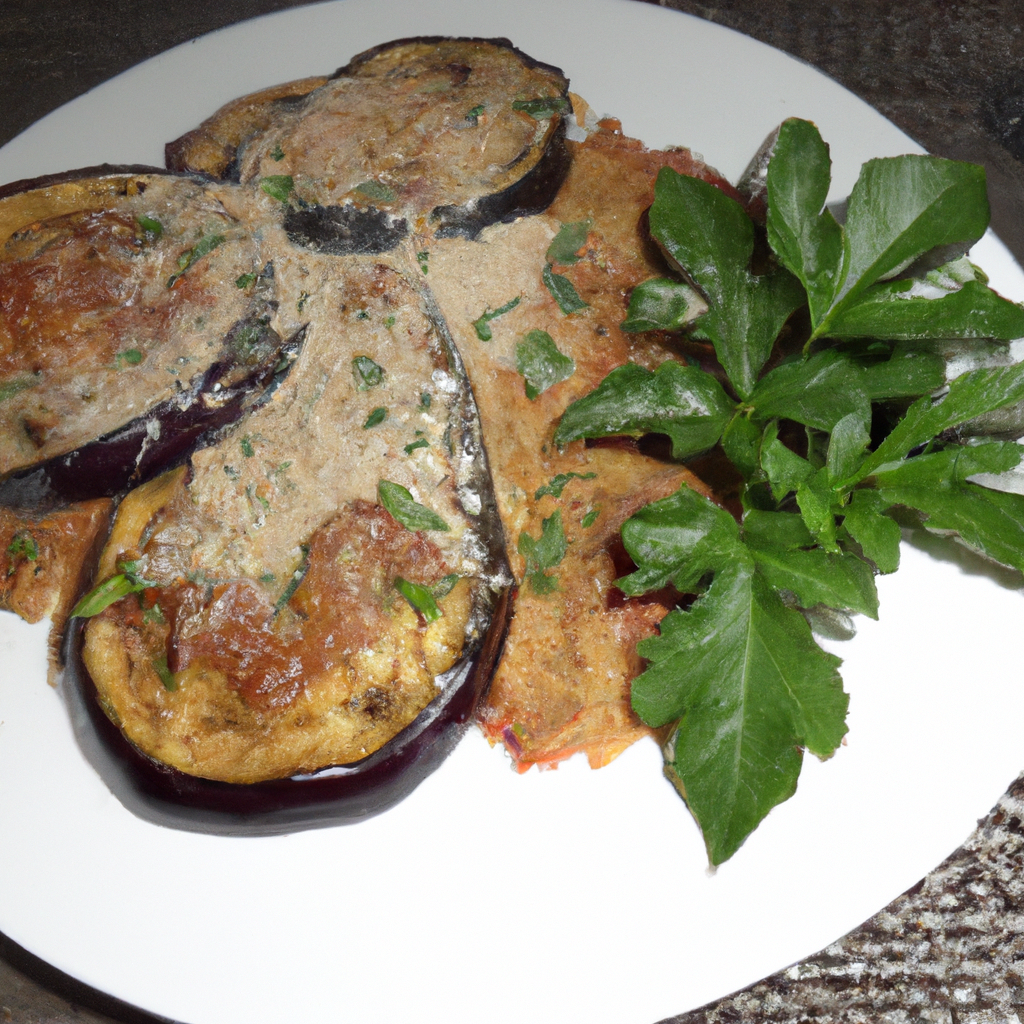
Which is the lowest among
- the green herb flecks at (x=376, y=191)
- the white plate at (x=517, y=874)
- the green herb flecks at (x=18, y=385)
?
the white plate at (x=517, y=874)

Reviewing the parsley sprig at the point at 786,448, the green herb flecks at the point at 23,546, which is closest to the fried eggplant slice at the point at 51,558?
the green herb flecks at the point at 23,546

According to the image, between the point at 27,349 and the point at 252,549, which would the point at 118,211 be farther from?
the point at 252,549

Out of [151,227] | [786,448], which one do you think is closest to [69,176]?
[151,227]

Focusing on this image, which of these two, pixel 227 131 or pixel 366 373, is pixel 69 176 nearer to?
pixel 227 131

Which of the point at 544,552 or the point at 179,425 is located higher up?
the point at 179,425

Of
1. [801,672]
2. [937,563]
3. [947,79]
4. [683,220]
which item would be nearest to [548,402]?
[683,220]

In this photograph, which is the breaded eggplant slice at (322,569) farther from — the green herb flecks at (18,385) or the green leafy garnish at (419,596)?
the green herb flecks at (18,385)
